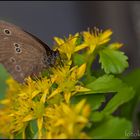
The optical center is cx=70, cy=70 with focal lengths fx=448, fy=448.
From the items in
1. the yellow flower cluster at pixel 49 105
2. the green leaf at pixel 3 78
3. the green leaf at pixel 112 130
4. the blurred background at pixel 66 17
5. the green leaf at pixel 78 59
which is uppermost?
the blurred background at pixel 66 17

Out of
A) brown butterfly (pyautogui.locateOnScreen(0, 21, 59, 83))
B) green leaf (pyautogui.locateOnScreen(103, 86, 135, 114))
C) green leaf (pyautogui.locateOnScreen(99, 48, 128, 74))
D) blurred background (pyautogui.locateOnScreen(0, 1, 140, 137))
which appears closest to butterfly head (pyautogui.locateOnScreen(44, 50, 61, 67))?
brown butterfly (pyautogui.locateOnScreen(0, 21, 59, 83))

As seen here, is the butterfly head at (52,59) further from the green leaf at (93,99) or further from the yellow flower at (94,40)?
the green leaf at (93,99)

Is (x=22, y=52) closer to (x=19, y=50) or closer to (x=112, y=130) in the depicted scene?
(x=19, y=50)

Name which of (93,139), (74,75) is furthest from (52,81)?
(93,139)

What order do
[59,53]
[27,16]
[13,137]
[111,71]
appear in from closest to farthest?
1. [13,137]
2. [111,71]
3. [59,53]
4. [27,16]

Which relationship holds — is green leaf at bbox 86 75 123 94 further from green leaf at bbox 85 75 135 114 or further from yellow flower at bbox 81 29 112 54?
yellow flower at bbox 81 29 112 54

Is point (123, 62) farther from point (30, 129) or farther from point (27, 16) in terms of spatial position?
point (27, 16)

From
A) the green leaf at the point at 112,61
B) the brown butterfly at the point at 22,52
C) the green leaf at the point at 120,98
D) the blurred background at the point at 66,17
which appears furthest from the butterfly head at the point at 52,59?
the blurred background at the point at 66,17
